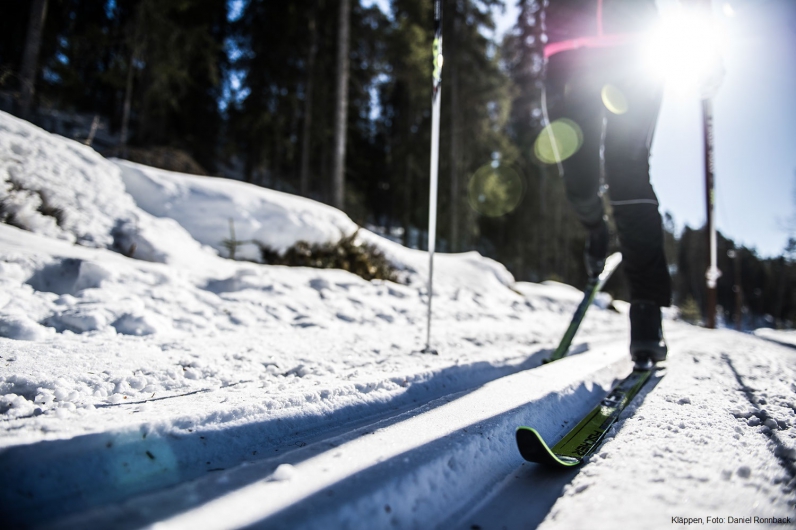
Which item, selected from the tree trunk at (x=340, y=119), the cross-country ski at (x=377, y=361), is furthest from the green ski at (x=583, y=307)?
the tree trunk at (x=340, y=119)

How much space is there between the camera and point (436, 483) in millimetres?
597

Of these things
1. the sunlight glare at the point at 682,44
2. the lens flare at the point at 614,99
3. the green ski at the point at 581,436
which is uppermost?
the sunlight glare at the point at 682,44

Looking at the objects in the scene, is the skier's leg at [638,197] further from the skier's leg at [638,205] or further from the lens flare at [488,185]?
the lens flare at [488,185]

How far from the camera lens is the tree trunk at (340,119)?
25.5 feet

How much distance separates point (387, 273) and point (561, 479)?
325cm

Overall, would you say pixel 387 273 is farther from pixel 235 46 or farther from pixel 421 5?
pixel 235 46

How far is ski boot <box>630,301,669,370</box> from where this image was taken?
59.6 inches

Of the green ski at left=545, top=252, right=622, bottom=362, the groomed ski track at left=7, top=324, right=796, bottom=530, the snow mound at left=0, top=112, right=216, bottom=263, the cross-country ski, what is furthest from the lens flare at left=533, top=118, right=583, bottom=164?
the snow mound at left=0, top=112, right=216, bottom=263

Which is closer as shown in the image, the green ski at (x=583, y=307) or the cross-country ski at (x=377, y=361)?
the cross-country ski at (x=377, y=361)

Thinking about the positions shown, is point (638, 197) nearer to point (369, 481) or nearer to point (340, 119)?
point (369, 481)

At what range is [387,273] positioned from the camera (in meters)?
3.87

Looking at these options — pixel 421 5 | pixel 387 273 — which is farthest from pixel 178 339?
pixel 421 5

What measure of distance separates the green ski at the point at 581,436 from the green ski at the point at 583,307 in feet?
1.73

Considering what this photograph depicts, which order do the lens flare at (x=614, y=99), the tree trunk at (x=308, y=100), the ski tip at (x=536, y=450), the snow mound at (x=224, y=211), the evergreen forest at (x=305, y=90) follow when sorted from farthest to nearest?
the tree trunk at (x=308, y=100), the evergreen forest at (x=305, y=90), the snow mound at (x=224, y=211), the lens flare at (x=614, y=99), the ski tip at (x=536, y=450)
